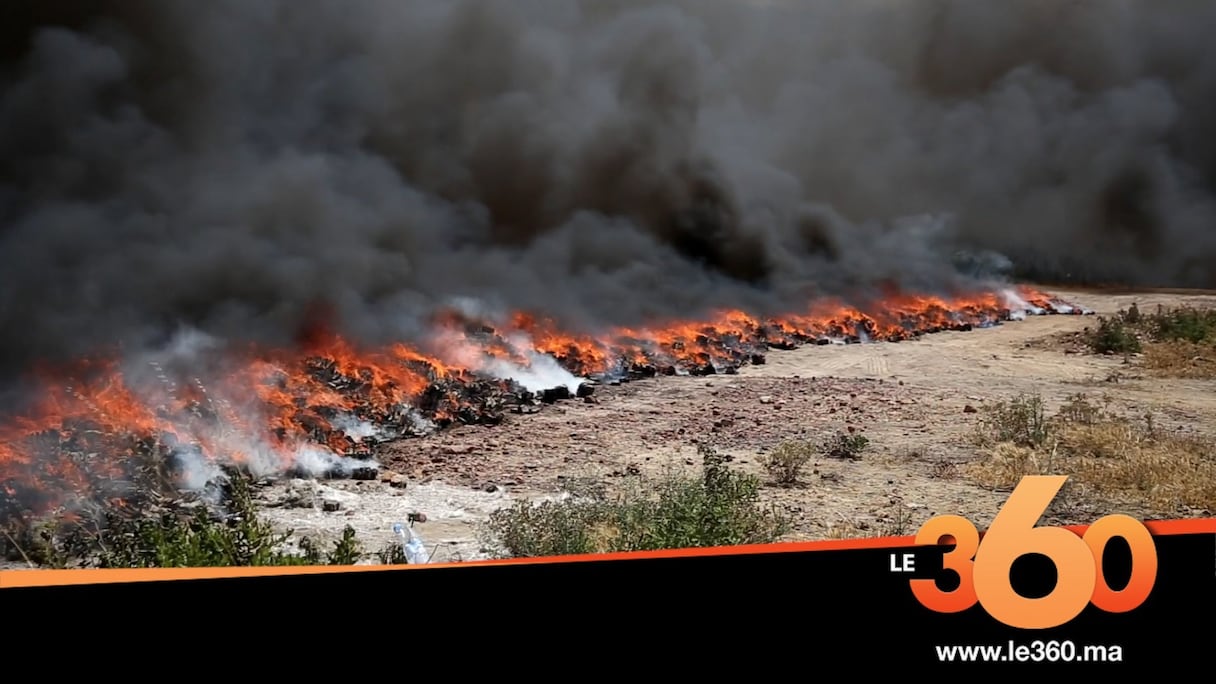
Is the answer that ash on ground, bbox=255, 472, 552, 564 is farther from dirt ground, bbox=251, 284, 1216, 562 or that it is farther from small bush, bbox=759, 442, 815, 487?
small bush, bbox=759, 442, 815, 487

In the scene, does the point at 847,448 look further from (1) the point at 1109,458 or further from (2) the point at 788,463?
(1) the point at 1109,458

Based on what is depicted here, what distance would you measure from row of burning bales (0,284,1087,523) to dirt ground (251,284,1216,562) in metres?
0.44

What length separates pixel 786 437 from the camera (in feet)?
32.9

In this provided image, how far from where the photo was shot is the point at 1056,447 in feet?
29.0

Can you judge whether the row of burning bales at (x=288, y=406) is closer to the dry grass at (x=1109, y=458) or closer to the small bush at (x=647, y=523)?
the small bush at (x=647, y=523)

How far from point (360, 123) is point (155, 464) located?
399 inches

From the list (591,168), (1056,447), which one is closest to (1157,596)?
(1056,447)

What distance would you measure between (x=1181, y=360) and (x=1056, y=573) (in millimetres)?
12780

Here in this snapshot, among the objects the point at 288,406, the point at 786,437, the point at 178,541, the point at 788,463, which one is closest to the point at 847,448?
the point at 786,437

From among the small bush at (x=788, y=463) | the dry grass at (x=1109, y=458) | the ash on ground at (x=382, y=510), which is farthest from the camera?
the small bush at (x=788, y=463)

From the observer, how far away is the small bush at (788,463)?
817 centimetres

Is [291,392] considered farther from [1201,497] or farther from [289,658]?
[1201,497]

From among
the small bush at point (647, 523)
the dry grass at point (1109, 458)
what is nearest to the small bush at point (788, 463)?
the small bush at point (647, 523)

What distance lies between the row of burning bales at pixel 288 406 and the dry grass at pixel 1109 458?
577cm
